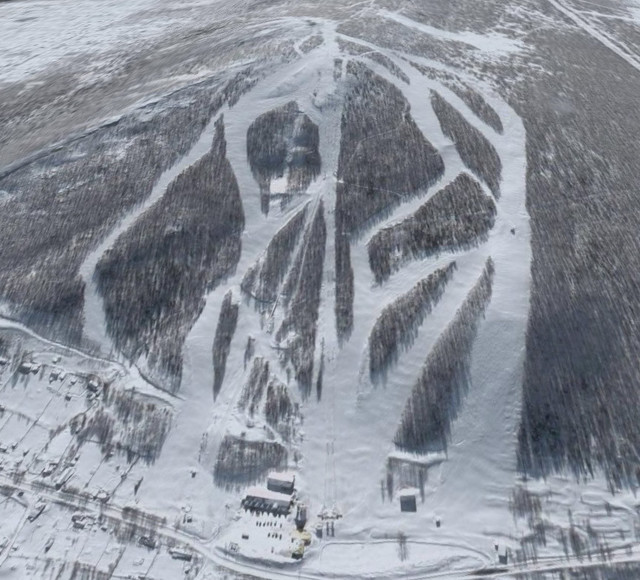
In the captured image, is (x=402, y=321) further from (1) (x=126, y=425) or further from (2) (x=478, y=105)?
(2) (x=478, y=105)

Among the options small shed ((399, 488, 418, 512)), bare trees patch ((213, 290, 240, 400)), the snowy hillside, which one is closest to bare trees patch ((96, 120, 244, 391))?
the snowy hillside

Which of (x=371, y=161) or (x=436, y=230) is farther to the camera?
(x=371, y=161)

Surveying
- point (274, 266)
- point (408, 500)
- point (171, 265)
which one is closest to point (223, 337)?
point (274, 266)

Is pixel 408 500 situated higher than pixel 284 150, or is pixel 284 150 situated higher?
pixel 284 150

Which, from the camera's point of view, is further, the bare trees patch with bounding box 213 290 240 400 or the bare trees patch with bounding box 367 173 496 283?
the bare trees patch with bounding box 367 173 496 283

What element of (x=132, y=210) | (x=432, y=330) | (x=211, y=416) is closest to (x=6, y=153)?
(x=132, y=210)

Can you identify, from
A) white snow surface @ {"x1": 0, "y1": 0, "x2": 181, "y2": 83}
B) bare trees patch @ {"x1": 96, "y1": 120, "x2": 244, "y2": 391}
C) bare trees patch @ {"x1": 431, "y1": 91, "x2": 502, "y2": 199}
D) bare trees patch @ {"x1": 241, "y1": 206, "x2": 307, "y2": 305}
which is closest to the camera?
bare trees patch @ {"x1": 96, "y1": 120, "x2": 244, "y2": 391}

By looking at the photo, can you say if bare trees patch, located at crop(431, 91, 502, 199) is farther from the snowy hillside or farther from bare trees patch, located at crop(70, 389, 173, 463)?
bare trees patch, located at crop(70, 389, 173, 463)
